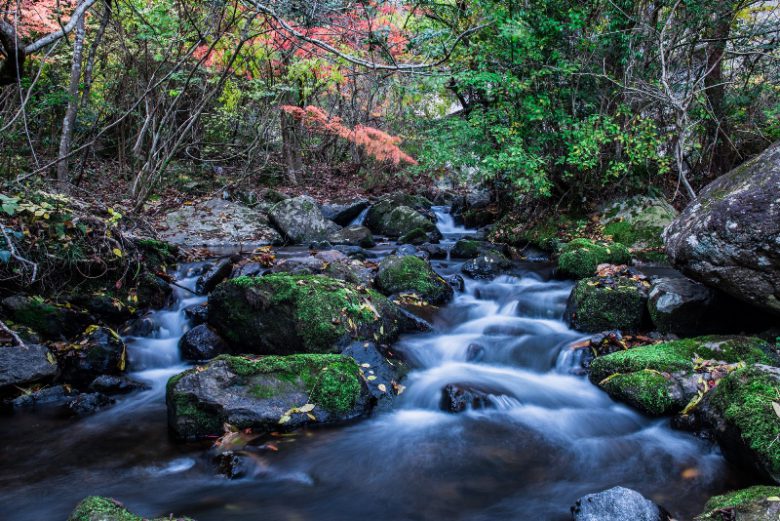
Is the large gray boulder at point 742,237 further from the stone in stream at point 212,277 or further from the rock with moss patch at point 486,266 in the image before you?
the stone in stream at point 212,277

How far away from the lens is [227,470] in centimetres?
376

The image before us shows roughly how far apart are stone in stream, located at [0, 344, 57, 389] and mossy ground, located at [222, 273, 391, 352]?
1792 millimetres

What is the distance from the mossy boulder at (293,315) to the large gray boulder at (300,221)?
588cm

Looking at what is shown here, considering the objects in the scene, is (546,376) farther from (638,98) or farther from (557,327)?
(638,98)

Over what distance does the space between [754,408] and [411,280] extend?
480 cm

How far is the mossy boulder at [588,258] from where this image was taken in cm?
821

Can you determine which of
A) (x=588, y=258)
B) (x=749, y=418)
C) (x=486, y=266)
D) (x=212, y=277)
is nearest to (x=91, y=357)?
(x=212, y=277)

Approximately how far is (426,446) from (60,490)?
2.79 m

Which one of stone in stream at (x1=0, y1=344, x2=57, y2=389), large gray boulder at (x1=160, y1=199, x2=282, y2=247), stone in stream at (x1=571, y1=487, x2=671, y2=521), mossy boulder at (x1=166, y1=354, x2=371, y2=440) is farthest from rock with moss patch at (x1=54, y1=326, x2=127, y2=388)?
large gray boulder at (x1=160, y1=199, x2=282, y2=247)

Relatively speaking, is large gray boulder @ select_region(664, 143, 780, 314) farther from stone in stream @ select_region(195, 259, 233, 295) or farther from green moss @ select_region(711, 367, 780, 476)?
stone in stream @ select_region(195, 259, 233, 295)

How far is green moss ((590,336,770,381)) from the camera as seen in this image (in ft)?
15.4

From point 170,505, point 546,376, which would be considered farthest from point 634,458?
point 170,505

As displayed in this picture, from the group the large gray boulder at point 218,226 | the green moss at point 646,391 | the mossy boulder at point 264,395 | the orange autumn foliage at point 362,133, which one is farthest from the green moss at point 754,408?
the orange autumn foliage at point 362,133

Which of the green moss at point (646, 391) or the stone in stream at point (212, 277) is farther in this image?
the stone in stream at point (212, 277)
